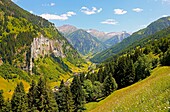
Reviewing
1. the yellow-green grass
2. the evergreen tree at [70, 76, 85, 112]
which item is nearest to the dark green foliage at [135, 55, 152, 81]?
the evergreen tree at [70, 76, 85, 112]

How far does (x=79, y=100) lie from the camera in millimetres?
96625

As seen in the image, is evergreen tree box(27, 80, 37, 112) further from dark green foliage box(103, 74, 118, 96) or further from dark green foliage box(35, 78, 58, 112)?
dark green foliage box(103, 74, 118, 96)

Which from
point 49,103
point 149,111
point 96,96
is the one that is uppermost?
point 149,111

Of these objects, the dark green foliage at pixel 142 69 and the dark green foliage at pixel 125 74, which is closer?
the dark green foliage at pixel 142 69

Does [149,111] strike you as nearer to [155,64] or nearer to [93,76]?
[155,64]

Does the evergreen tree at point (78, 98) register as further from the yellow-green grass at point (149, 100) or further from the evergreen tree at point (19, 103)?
the yellow-green grass at point (149, 100)

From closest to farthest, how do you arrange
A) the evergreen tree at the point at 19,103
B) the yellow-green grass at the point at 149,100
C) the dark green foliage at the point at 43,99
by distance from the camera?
the yellow-green grass at the point at 149,100, the dark green foliage at the point at 43,99, the evergreen tree at the point at 19,103

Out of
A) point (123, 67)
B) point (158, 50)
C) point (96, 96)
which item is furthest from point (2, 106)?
point (158, 50)

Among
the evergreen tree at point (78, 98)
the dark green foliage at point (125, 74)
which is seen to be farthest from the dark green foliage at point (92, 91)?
the evergreen tree at point (78, 98)

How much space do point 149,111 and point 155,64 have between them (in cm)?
11432

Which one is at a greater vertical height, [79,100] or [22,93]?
[22,93]

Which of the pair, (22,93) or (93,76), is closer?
(22,93)

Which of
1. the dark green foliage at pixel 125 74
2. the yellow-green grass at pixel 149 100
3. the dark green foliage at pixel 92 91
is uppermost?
the yellow-green grass at pixel 149 100

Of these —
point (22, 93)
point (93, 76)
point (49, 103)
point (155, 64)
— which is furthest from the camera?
point (93, 76)
